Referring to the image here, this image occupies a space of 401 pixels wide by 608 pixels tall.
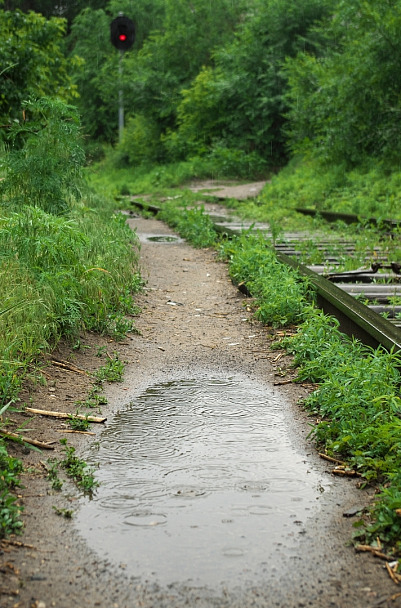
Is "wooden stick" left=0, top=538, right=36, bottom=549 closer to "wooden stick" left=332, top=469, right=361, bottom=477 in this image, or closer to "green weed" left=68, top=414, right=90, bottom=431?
"green weed" left=68, top=414, right=90, bottom=431

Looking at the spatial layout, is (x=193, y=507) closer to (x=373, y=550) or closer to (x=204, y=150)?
(x=373, y=550)

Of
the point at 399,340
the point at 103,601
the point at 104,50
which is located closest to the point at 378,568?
the point at 103,601

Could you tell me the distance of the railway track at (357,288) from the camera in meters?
5.07

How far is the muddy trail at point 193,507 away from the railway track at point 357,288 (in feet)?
2.06

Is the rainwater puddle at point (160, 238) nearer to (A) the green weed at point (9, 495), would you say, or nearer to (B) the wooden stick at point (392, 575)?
(A) the green weed at point (9, 495)

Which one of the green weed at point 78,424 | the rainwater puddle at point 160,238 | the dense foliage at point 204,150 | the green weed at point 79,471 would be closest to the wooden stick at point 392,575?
the dense foliage at point 204,150

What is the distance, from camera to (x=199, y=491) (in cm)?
335

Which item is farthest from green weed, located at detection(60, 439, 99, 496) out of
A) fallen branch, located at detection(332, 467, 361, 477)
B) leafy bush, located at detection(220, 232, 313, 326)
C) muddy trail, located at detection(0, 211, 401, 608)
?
leafy bush, located at detection(220, 232, 313, 326)

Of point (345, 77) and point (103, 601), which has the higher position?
point (345, 77)

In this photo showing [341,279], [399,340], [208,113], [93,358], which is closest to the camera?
[399,340]

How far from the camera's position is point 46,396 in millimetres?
4547

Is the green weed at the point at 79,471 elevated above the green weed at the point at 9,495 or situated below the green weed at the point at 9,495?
below

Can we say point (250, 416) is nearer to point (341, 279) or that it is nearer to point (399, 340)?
point (399, 340)

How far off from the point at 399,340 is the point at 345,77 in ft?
46.7
